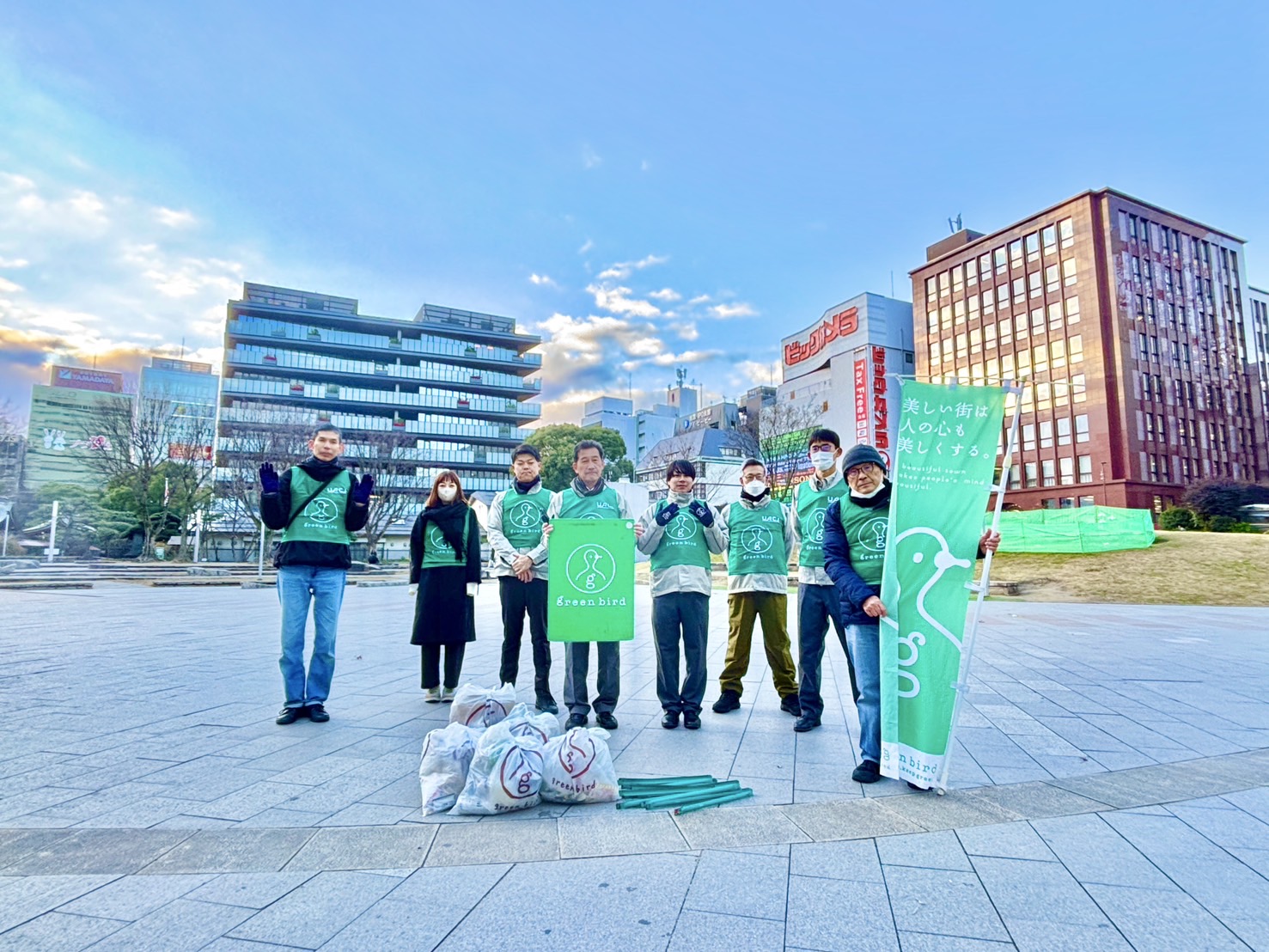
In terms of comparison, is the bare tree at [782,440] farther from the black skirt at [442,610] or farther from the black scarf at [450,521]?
the black skirt at [442,610]

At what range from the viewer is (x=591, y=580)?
4.62 metres

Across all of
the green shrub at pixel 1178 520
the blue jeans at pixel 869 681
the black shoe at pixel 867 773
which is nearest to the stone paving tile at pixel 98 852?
the black shoe at pixel 867 773

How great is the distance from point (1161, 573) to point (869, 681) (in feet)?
77.6

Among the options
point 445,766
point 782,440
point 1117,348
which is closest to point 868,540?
point 445,766

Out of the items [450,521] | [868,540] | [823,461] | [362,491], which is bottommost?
[868,540]

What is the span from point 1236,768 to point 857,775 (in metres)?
2.31

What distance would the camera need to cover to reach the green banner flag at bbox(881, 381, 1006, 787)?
353 centimetres

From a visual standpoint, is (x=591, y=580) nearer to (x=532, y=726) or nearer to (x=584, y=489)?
(x=584, y=489)

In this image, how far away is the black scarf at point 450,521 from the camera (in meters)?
5.59

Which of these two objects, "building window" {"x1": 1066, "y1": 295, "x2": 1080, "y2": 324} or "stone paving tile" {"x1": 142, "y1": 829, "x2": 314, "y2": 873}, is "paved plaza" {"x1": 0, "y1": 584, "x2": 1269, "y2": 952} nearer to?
"stone paving tile" {"x1": 142, "y1": 829, "x2": 314, "y2": 873}

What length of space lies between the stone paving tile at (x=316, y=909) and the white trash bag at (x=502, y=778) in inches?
Result: 25.5

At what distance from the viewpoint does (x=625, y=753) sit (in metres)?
4.14

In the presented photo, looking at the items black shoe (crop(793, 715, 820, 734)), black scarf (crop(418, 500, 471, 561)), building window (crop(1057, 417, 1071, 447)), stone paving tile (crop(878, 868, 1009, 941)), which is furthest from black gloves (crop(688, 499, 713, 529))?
building window (crop(1057, 417, 1071, 447))

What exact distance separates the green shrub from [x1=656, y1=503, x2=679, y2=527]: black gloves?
37.6 meters
